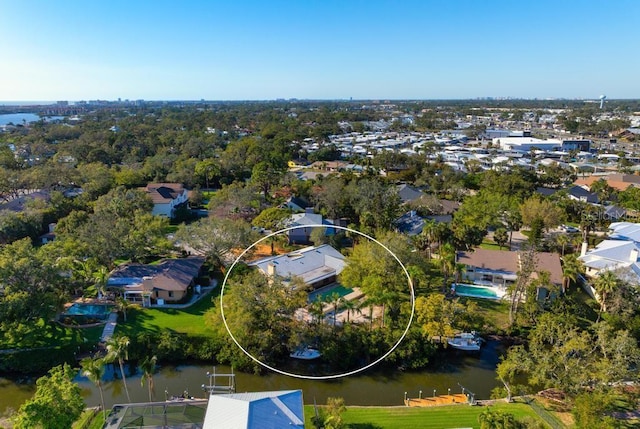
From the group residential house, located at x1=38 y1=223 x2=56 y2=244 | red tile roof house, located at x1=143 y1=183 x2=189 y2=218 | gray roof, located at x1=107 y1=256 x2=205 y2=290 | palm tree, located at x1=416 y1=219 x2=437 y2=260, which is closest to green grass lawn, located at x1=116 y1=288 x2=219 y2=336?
gray roof, located at x1=107 y1=256 x2=205 y2=290

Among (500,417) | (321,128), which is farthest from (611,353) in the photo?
(321,128)

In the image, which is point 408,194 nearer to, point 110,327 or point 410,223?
point 410,223

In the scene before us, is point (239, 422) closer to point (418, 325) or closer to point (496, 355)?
point (418, 325)

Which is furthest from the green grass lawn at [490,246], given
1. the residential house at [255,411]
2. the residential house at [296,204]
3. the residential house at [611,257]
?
the residential house at [255,411]

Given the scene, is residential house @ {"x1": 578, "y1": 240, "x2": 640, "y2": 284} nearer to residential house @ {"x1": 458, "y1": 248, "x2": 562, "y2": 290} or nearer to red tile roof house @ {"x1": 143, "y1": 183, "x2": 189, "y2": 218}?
residential house @ {"x1": 458, "y1": 248, "x2": 562, "y2": 290}

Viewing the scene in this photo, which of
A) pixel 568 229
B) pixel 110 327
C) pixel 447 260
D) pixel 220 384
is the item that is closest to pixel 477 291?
pixel 447 260

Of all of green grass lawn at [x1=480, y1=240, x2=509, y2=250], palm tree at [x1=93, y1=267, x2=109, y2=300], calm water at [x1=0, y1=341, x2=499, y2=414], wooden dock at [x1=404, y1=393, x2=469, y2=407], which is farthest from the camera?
green grass lawn at [x1=480, y1=240, x2=509, y2=250]
